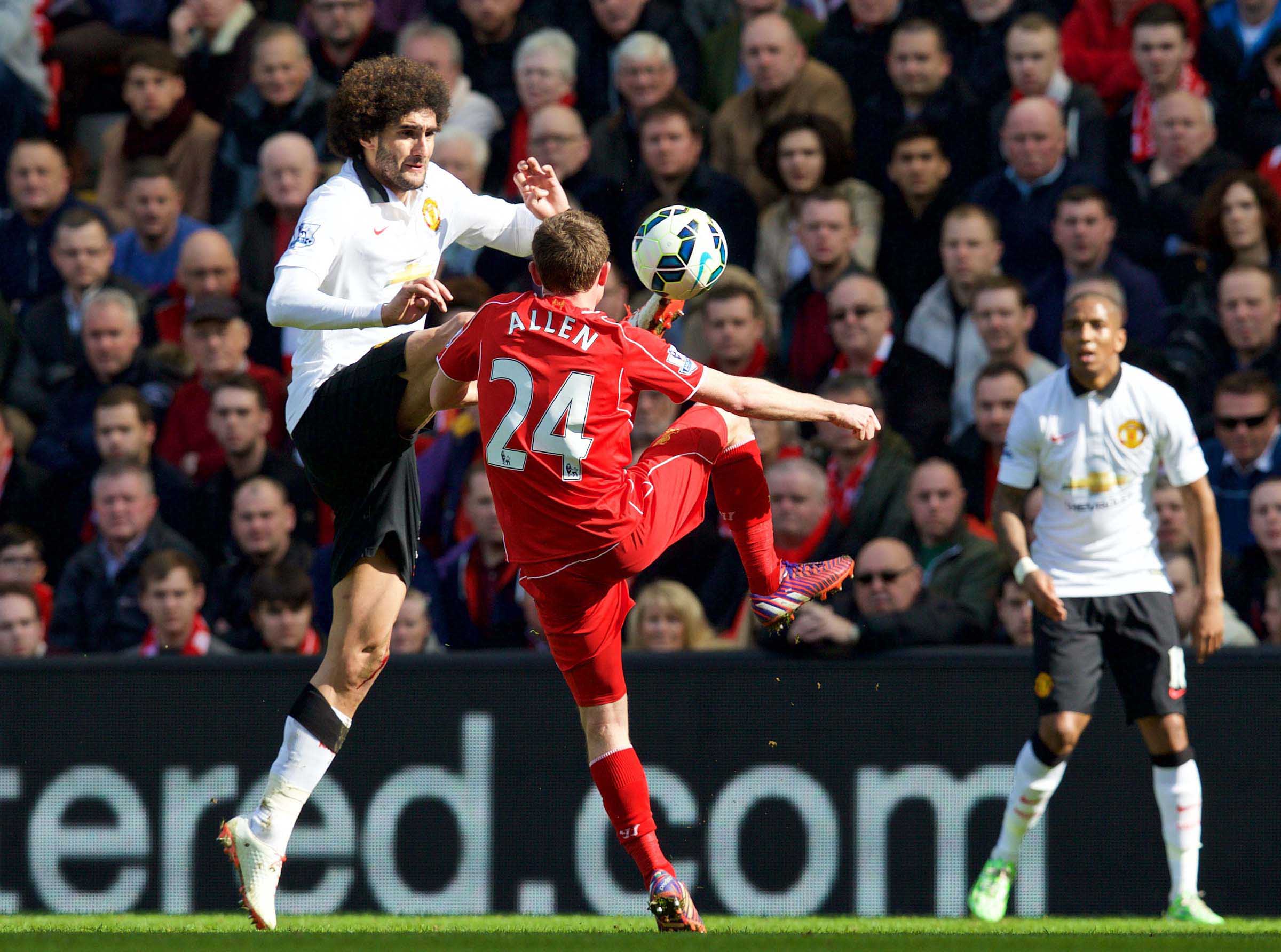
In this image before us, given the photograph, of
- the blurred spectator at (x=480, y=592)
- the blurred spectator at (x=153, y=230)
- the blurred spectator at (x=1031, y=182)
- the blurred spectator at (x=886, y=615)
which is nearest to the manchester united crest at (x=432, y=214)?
the blurred spectator at (x=886, y=615)

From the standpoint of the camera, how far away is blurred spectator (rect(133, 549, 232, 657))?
9.08m

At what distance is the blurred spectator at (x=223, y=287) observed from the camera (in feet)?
35.7

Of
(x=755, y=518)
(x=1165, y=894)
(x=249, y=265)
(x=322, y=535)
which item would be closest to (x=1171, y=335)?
(x=1165, y=894)

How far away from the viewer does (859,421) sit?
5793 millimetres

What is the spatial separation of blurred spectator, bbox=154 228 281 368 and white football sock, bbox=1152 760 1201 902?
5642mm

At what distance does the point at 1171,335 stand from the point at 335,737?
16.2ft

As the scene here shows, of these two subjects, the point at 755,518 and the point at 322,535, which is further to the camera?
the point at 322,535

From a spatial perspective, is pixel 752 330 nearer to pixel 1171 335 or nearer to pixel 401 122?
pixel 1171 335

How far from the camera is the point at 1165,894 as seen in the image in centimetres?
786

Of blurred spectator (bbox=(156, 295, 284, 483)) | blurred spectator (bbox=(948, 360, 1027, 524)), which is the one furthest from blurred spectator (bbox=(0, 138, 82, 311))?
blurred spectator (bbox=(948, 360, 1027, 524))

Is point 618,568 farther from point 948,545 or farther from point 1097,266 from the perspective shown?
point 1097,266

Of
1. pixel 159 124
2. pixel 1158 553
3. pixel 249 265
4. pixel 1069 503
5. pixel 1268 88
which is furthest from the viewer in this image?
pixel 159 124

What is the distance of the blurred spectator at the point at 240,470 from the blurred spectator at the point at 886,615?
2979mm

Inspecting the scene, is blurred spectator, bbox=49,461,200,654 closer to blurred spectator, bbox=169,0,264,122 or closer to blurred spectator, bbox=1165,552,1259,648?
blurred spectator, bbox=169,0,264,122
